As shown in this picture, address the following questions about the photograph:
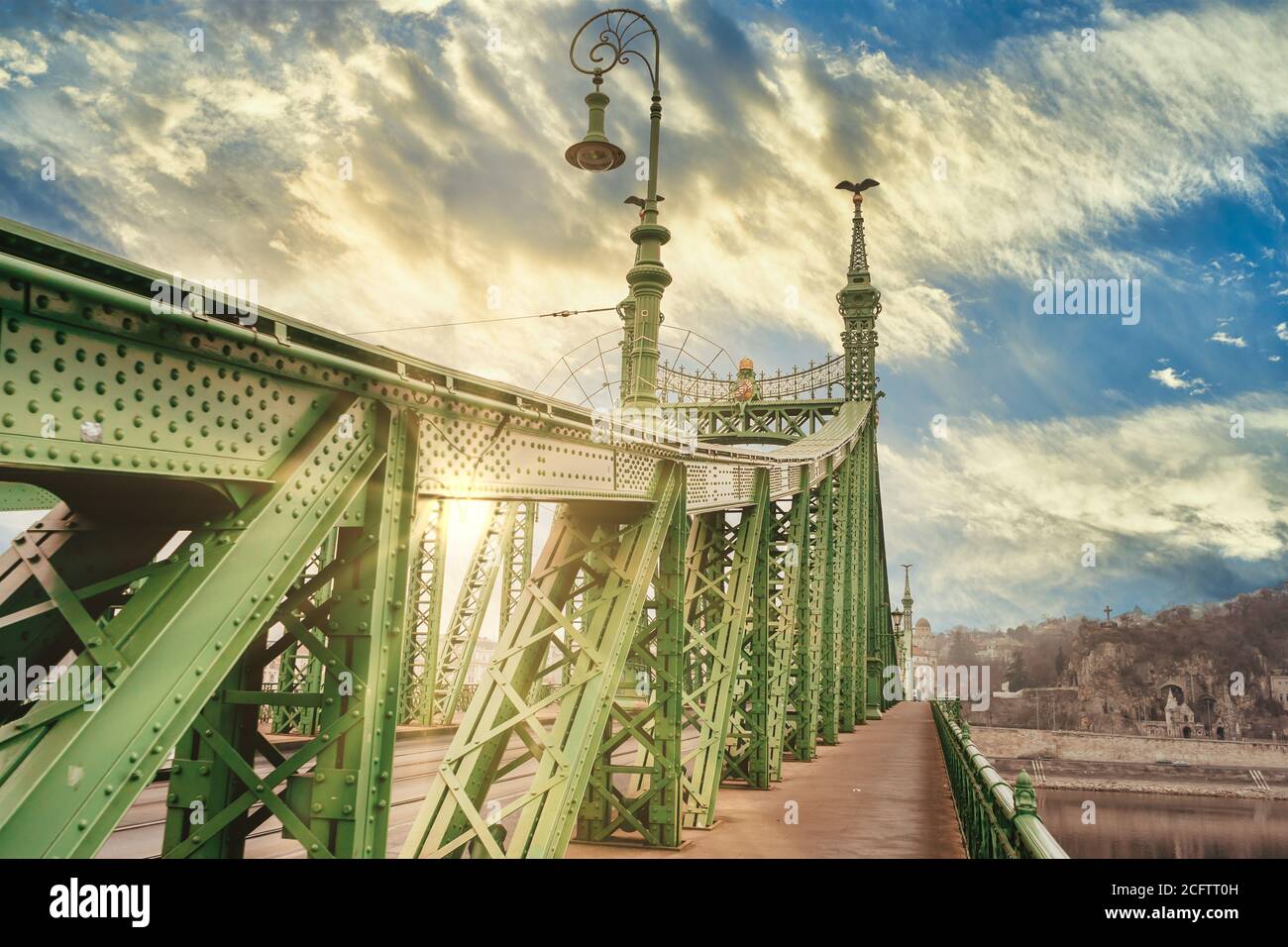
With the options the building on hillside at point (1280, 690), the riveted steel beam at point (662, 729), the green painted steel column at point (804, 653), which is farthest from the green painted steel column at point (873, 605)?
the building on hillside at point (1280, 690)

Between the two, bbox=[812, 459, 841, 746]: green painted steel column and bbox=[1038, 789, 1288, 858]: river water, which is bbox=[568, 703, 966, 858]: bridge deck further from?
bbox=[1038, 789, 1288, 858]: river water

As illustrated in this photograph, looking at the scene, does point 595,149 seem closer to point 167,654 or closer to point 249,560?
point 249,560

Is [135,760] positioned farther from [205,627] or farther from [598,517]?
[598,517]

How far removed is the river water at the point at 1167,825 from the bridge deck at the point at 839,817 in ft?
173

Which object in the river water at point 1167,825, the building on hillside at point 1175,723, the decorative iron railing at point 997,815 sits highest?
the decorative iron railing at point 997,815

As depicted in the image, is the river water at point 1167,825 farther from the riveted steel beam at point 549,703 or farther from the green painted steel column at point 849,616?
the riveted steel beam at point 549,703

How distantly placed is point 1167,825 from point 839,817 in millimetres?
74292

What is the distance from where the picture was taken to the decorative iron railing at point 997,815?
5.20 metres

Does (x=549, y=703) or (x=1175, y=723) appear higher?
(x=549, y=703)

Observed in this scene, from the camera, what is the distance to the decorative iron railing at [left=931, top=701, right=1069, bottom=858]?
17.1 feet

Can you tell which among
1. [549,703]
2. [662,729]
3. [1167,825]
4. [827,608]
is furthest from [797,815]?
[1167,825]

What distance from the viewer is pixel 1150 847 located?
62406 millimetres


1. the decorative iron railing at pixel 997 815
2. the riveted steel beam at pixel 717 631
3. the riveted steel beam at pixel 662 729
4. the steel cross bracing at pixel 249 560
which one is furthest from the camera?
the riveted steel beam at pixel 717 631

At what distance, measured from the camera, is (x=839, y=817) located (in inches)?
483
